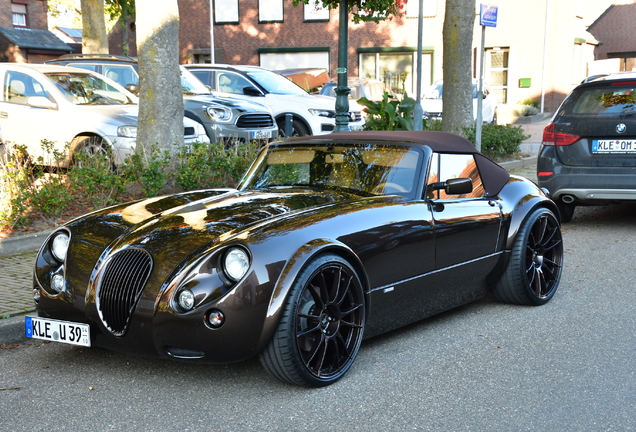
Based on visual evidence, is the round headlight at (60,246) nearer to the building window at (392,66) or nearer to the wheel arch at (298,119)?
the wheel arch at (298,119)

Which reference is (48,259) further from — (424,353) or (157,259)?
(424,353)

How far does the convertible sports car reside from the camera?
3.81 m

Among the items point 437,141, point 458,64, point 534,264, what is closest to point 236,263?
point 437,141

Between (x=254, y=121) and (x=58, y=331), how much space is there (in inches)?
342

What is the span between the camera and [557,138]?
875 cm

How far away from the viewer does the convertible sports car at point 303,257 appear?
12.5ft

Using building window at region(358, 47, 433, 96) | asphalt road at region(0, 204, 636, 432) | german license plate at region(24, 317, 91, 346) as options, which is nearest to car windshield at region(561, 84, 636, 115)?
asphalt road at region(0, 204, 636, 432)

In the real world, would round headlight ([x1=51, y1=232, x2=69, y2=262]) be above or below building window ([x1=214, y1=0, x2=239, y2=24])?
below

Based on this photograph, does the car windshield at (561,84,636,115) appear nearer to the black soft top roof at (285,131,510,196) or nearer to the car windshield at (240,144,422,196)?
the black soft top roof at (285,131,510,196)

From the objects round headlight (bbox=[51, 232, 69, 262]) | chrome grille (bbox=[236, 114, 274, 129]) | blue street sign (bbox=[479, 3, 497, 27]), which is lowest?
round headlight (bbox=[51, 232, 69, 262])

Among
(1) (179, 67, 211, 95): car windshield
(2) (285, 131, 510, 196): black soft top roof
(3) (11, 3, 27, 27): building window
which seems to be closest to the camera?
(2) (285, 131, 510, 196): black soft top roof

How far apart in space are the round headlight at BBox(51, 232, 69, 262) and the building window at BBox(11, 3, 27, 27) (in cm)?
4181

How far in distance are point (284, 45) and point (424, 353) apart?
33867mm

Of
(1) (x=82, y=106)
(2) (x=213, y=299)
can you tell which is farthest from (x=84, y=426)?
(1) (x=82, y=106)
